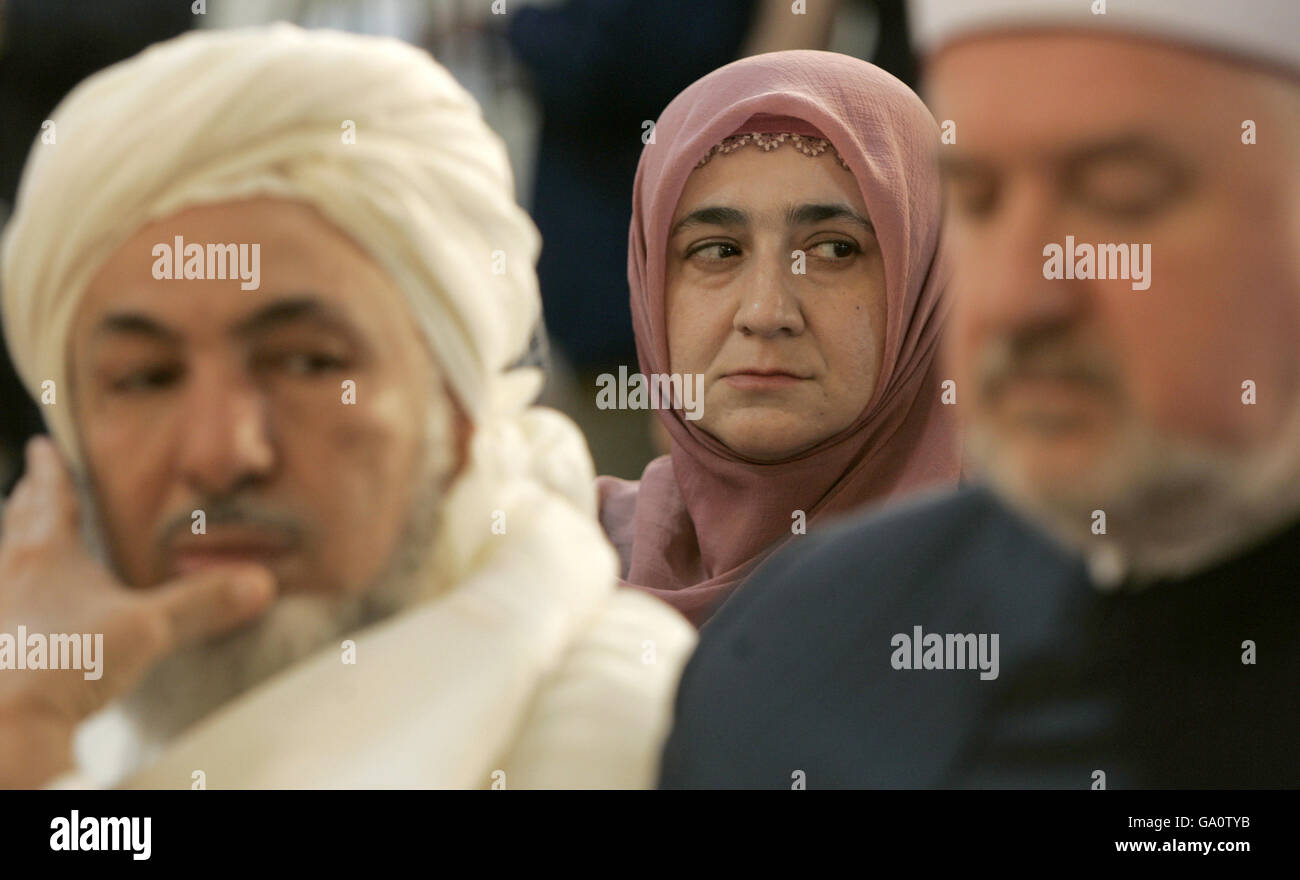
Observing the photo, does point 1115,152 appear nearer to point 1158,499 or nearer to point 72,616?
point 1158,499

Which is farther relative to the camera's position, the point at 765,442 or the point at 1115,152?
the point at 765,442

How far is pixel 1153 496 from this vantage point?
1376 mm

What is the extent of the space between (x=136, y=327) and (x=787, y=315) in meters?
0.74

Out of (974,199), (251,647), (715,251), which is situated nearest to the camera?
(974,199)

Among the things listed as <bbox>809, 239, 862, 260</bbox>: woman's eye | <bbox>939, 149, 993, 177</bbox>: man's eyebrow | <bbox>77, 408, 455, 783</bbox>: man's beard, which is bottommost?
<bbox>77, 408, 455, 783</bbox>: man's beard

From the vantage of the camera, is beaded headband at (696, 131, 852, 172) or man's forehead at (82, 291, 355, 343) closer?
man's forehead at (82, 291, 355, 343)

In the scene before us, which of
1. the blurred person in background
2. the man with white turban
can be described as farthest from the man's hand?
the blurred person in background

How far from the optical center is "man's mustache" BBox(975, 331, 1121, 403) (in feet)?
4.46

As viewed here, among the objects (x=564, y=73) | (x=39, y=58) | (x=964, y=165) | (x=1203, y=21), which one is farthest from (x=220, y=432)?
(x=1203, y=21)

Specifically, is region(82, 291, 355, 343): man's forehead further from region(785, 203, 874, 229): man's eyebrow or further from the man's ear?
region(785, 203, 874, 229): man's eyebrow

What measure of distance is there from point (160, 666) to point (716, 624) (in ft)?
1.85

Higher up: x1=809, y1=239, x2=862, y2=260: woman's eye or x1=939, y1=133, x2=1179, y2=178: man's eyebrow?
x1=809, y1=239, x2=862, y2=260: woman's eye
